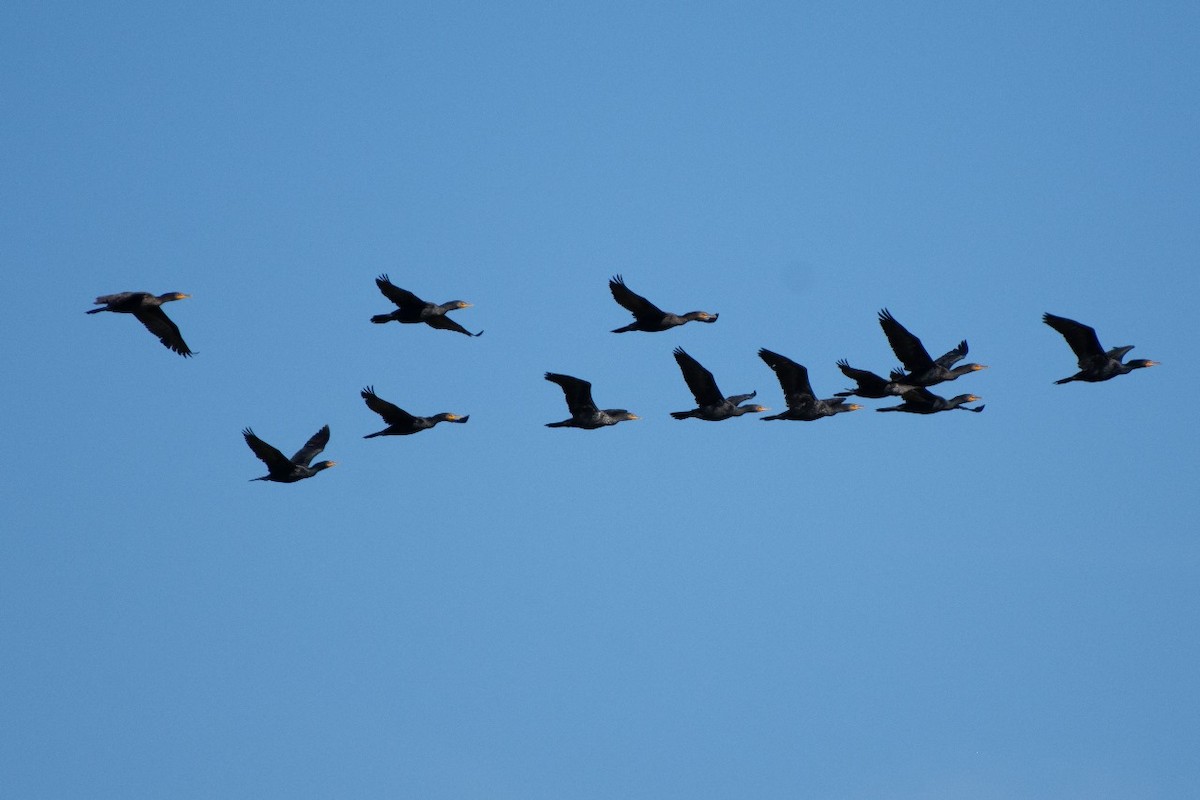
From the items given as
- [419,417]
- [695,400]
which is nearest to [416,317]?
[419,417]

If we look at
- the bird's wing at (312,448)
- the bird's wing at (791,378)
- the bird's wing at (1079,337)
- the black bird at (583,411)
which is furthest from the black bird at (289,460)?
the bird's wing at (1079,337)

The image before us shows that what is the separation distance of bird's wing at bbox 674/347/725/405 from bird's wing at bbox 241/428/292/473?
919 cm

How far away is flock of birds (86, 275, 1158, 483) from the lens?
184 feet

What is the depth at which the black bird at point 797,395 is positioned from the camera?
56344 millimetres

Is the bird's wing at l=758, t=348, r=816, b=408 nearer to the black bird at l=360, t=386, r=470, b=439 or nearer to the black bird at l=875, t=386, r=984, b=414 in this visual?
the black bird at l=875, t=386, r=984, b=414

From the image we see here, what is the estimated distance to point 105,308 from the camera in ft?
181

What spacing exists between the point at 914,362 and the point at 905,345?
2.48 feet

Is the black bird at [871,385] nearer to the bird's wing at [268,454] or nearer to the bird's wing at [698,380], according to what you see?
the bird's wing at [698,380]

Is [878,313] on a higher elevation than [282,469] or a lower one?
higher

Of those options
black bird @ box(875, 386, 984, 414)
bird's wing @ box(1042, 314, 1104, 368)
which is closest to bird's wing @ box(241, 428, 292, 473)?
black bird @ box(875, 386, 984, 414)

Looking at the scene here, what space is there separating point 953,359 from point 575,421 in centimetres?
933

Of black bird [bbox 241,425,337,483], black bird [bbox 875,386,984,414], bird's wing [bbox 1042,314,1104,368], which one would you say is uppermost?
bird's wing [bbox 1042,314,1104,368]

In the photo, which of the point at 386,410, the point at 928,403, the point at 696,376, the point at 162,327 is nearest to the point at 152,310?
the point at 162,327

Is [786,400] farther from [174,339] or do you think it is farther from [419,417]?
[174,339]
